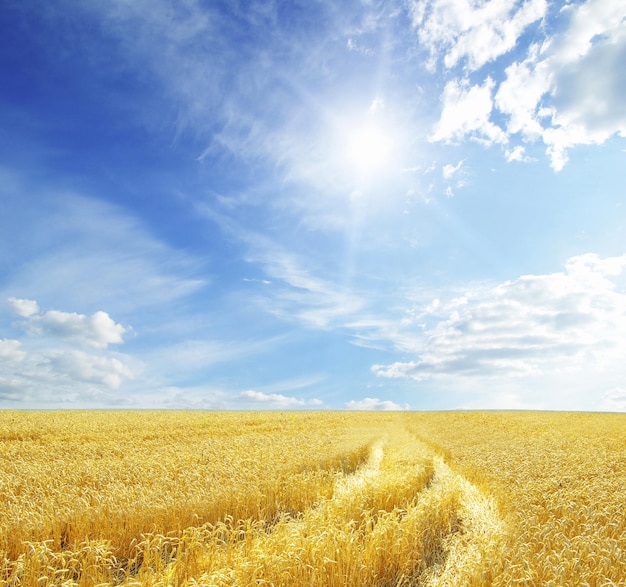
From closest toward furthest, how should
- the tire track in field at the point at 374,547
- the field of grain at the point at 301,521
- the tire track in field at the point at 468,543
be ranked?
the tire track in field at the point at 374,547
the field of grain at the point at 301,521
the tire track in field at the point at 468,543

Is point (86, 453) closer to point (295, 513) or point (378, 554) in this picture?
point (295, 513)

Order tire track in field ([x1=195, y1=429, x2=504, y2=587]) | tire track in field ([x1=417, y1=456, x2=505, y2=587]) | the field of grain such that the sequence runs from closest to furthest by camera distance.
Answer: tire track in field ([x1=195, y1=429, x2=504, y2=587]) < the field of grain < tire track in field ([x1=417, y1=456, x2=505, y2=587])

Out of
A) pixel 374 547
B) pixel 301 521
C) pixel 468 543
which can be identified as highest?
pixel 374 547

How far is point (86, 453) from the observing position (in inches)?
642

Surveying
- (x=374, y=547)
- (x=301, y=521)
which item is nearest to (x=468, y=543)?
(x=374, y=547)

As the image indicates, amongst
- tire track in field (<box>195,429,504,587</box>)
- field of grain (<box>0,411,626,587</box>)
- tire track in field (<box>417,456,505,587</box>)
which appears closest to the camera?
tire track in field (<box>195,429,504,587</box>)

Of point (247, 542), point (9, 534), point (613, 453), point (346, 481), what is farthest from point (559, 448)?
point (9, 534)

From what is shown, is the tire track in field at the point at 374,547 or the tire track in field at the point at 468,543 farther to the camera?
the tire track in field at the point at 468,543

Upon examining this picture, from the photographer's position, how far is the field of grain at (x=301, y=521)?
6035 mm

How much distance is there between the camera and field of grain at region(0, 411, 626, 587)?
604 centimetres

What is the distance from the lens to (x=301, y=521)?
9.50 meters

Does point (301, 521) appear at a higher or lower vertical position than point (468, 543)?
higher

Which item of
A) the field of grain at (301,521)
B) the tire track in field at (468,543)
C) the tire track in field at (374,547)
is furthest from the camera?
the tire track in field at (468,543)

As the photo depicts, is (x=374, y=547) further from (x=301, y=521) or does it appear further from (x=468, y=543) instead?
(x=301, y=521)
